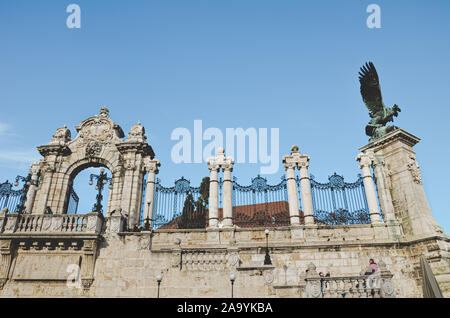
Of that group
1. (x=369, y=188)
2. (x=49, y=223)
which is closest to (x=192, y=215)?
(x=49, y=223)

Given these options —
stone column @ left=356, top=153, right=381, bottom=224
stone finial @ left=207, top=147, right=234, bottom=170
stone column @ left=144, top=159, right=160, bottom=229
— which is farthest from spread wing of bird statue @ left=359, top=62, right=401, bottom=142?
stone column @ left=144, top=159, right=160, bottom=229

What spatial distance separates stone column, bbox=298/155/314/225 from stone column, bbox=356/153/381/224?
296 centimetres

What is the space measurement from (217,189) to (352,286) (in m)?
8.31

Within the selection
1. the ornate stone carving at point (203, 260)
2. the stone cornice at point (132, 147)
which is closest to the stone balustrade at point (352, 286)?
the ornate stone carving at point (203, 260)

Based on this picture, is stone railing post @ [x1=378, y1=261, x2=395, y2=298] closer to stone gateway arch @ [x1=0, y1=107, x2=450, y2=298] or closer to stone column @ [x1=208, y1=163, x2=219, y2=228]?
stone gateway arch @ [x1=0, y1=107, x2=450, y2=298]

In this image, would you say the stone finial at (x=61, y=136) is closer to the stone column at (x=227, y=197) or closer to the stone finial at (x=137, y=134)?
the stone finial at (x=137, y=134)

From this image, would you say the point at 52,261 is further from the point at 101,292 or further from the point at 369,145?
the point at 369,145

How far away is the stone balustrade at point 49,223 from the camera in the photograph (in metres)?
15.4

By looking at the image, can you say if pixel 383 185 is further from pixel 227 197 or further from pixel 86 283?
pixel 86 283

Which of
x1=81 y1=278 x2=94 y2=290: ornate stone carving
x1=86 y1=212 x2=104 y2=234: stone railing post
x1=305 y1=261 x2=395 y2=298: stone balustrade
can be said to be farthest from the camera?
x1=86 y1=212 x2=104 y2=234: stone railing post

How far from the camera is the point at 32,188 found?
18125mm

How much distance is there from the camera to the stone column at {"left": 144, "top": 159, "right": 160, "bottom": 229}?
17.4m

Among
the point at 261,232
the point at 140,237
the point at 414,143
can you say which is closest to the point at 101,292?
the point at 140,237
